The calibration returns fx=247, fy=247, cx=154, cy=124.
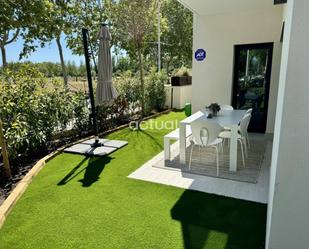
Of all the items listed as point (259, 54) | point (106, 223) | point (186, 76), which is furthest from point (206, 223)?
point (186, 76)

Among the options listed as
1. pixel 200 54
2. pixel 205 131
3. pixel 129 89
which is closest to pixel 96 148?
pixel 205 131

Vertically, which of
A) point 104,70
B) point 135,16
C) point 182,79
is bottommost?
point 182,79

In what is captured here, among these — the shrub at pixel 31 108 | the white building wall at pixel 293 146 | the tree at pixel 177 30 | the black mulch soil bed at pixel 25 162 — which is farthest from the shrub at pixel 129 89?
the tree at pixel 177 30

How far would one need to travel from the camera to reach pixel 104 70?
543 cm

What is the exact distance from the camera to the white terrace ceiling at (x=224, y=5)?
5.63 metres

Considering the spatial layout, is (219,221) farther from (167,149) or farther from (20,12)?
(20,12)

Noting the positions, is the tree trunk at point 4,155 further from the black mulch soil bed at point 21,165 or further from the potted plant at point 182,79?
the potted plant at point 182,79

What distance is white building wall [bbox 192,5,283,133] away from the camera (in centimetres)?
627

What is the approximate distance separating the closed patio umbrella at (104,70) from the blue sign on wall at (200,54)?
9.87ft

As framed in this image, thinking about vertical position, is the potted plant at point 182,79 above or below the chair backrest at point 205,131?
above

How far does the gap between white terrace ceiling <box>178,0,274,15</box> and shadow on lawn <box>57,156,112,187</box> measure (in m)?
4.03

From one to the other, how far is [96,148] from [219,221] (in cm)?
343

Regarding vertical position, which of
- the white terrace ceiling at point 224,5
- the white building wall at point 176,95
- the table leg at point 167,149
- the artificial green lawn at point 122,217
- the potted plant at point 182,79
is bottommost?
the artificial green lawn at point 122,217

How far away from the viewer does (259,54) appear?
6613 mm
